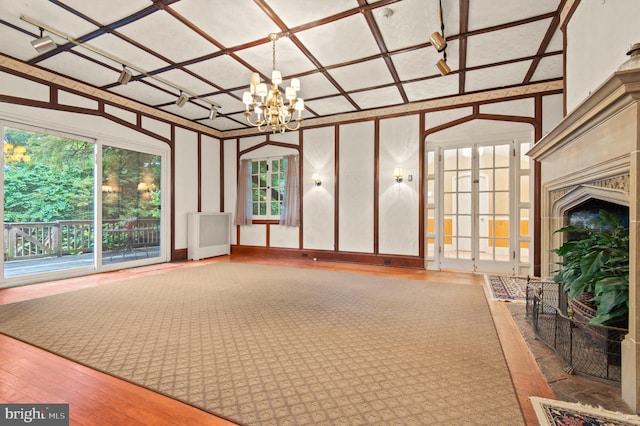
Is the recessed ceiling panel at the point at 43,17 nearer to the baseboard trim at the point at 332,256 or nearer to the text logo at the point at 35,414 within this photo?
the text logo at the point at 35,414

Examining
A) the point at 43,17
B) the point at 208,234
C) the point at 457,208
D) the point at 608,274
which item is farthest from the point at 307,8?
the point at 208,234

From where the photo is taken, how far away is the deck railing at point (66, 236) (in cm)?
594

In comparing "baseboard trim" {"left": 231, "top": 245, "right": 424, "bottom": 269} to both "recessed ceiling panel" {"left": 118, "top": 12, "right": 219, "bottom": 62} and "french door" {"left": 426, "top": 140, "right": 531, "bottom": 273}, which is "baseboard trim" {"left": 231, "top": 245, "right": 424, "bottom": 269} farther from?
"recessed ceiling panel" {"left": 118, "top": 12, "right": 219, "bottom": 62}

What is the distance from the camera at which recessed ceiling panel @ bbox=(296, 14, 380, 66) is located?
350cm

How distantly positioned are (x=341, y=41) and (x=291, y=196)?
4.02 m

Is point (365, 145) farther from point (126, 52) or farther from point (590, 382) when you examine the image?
point (590, 382)

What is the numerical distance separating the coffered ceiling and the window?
2344 mm

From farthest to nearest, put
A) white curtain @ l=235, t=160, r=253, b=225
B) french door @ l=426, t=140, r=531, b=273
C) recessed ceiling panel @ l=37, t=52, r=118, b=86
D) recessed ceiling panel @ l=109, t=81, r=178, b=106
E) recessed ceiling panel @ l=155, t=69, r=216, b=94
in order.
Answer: white curtain @ l=235, t=160, r=253, b=225 < french door @ l=426, t=140, r=531, b=273 < recessed ceiling panel @ l=109, t=81, r=178, b=106 < recessed ceiling panel @ l=155, t=69, r=216, b=94 < recessed ceiling panel @ l=37, t=52, r=118, b=86

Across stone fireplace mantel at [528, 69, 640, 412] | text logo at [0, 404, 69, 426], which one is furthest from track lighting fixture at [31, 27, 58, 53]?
stone fireplace mantel at [528, 69, 640, 412]

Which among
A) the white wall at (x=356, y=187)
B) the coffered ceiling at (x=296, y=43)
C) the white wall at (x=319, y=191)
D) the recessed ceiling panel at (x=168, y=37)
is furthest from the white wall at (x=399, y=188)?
the recessed ceiling panel at (x=168, y=37)

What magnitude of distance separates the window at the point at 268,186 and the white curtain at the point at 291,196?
0.60ft

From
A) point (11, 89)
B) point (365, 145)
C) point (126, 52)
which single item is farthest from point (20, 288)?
point (365, 145)

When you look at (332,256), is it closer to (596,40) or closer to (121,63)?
(121,63)

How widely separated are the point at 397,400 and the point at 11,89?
617 centimetres
